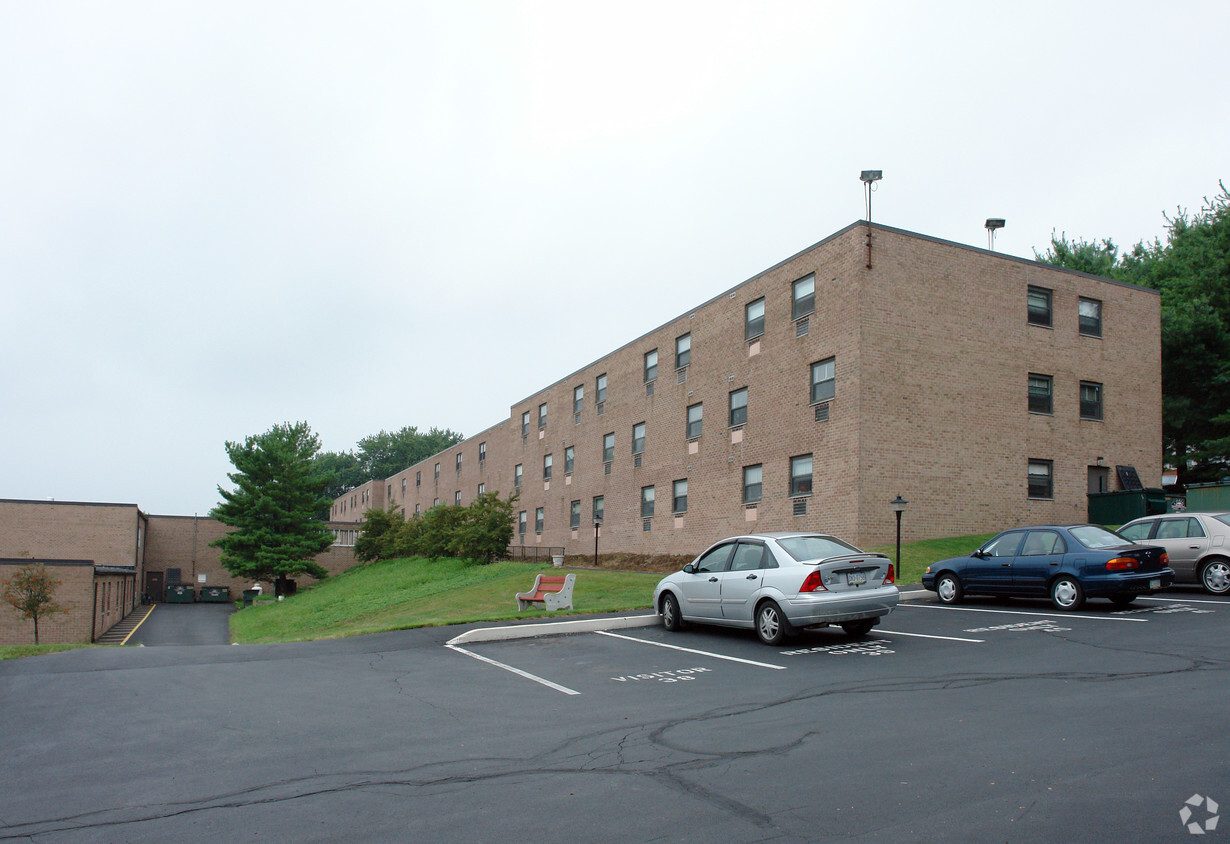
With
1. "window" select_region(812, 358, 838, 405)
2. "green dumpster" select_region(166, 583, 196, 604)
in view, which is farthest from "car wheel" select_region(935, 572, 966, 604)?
"green dumpster" select_region(166, 583, 196, 604)

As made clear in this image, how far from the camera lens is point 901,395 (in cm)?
2477

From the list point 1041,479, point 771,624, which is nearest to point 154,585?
point 1041,479

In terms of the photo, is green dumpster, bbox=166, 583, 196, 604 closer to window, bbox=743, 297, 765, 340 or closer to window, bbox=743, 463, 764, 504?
window, bbox=743, 463, 764, 504

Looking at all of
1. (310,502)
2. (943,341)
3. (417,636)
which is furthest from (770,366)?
(310,502)

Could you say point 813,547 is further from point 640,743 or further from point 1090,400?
point 1090,400

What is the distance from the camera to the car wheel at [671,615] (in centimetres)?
1430

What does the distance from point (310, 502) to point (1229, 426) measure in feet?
162

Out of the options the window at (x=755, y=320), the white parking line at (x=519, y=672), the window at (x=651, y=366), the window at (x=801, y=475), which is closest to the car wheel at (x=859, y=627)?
the white parking line at (x=519, y=672)

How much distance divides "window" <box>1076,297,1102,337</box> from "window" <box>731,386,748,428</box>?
10.9 m

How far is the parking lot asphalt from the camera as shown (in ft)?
16.2

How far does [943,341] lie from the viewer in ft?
84.2

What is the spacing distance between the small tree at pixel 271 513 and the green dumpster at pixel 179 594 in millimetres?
5105

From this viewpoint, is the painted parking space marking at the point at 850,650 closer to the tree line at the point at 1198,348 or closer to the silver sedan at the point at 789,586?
the silver sedan at the point at 789,586

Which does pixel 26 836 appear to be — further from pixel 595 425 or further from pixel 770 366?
pixel 595 425
